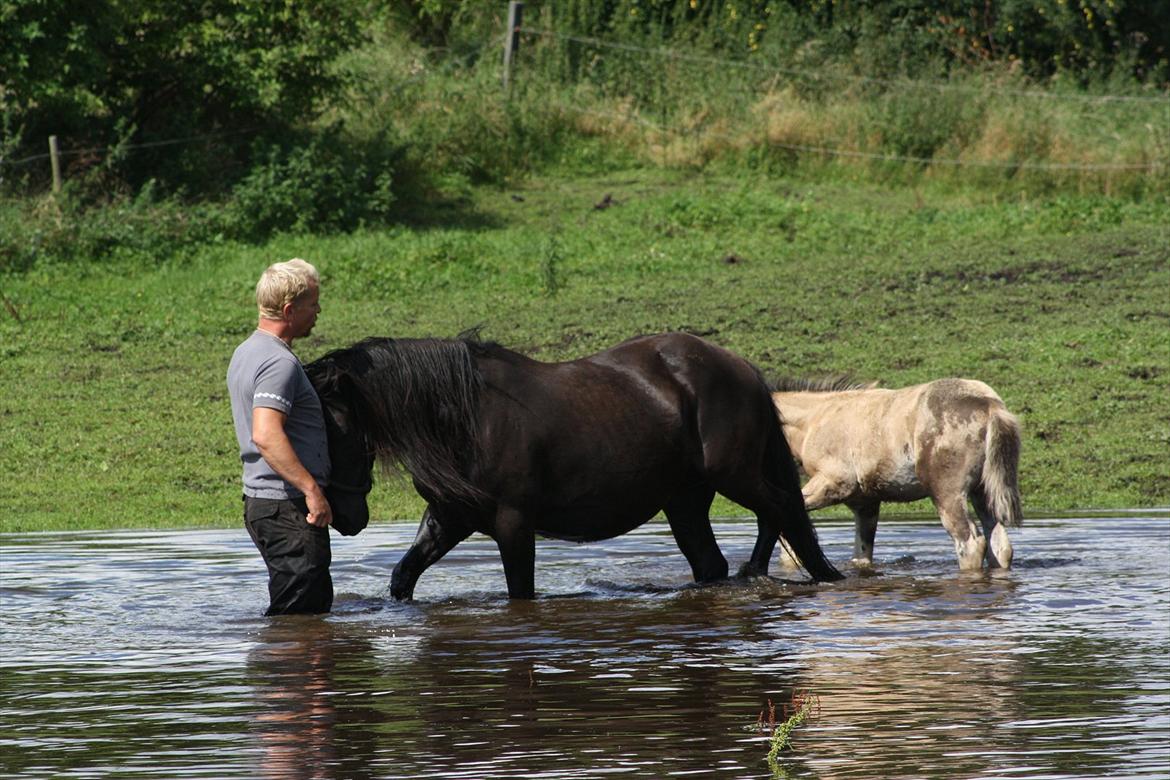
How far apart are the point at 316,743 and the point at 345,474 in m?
2.51

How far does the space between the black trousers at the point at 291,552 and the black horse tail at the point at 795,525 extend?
2.60 meters

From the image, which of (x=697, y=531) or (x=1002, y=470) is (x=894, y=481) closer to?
(x=1002, y=470)

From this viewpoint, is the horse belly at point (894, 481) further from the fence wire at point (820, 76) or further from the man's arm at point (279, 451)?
the fence wire at point (820, 76)

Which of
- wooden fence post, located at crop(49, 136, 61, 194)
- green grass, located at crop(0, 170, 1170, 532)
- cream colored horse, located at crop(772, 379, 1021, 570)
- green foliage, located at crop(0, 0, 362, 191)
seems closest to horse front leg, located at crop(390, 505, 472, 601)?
cream colored horse, located at crop(772, 379, 1021, 570)

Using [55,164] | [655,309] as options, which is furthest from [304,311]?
[55,164]

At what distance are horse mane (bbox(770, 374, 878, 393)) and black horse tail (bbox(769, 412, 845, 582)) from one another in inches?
54.8

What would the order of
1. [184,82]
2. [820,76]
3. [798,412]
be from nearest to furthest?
[798,412] → [184,82] → [820,76]

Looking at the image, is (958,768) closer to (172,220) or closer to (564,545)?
(564,545)

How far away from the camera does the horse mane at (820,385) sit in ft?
34.1

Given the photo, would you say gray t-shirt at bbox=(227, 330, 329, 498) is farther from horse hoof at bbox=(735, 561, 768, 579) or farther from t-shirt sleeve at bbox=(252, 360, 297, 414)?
horse hoof at bbox=(735, 561, 768, 579)

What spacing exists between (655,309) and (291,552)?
1058cm

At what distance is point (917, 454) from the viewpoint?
9477 millimetres

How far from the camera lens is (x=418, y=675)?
20.2 ft

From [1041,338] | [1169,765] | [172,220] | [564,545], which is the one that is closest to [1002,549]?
[564,545]
